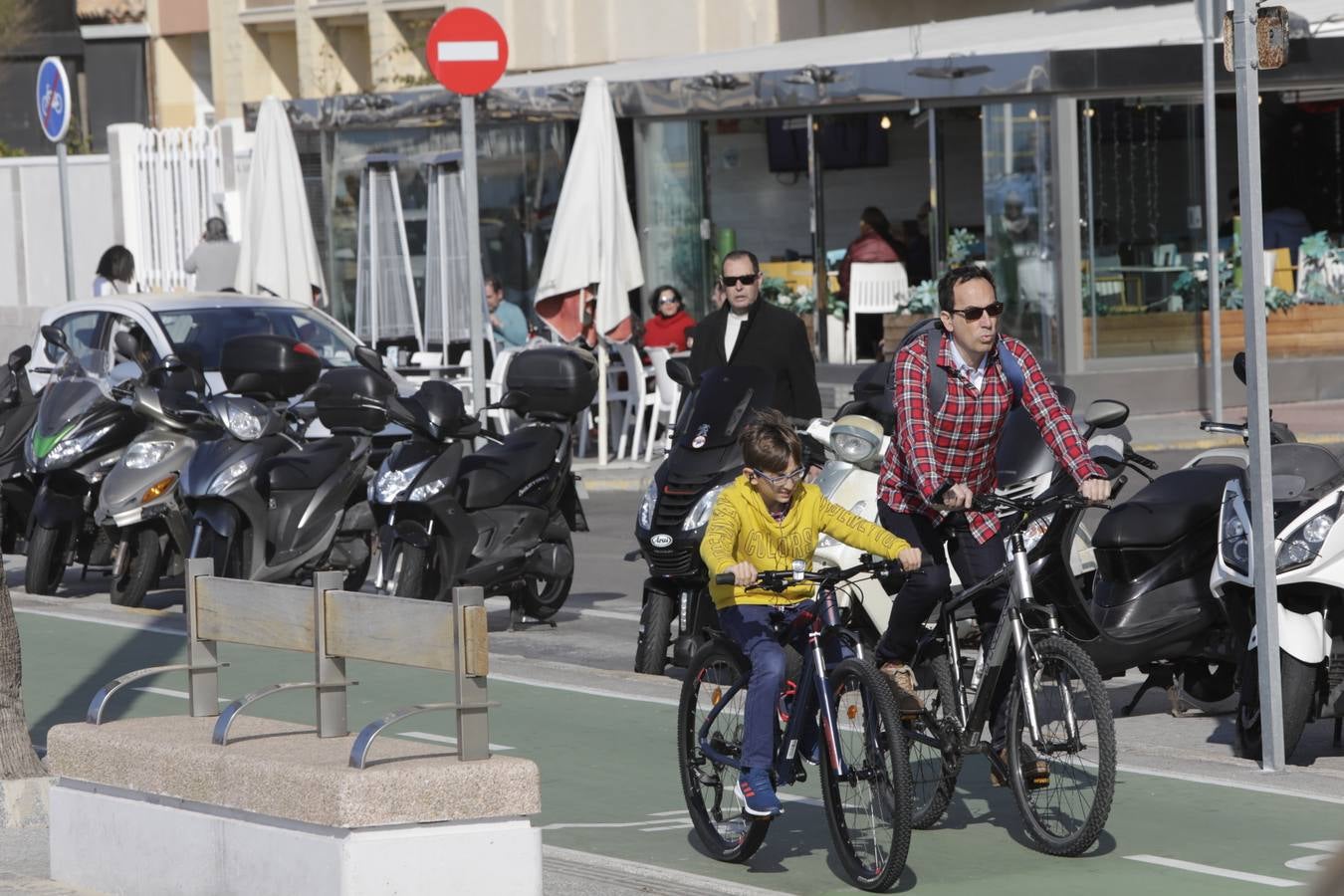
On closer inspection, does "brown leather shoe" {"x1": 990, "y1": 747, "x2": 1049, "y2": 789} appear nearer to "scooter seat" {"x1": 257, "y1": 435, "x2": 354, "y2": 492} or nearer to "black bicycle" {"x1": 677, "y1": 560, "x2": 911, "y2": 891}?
"black bicycle" {"x1": 677, "y1": 560, "x2": 911, "y2": 891}

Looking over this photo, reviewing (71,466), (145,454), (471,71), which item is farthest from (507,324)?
(145,454)

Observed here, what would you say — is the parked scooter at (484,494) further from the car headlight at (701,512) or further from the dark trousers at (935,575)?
the dark trousers at (935,575)

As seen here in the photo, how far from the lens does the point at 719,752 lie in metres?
6.93

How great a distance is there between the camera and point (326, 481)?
41.0 feet

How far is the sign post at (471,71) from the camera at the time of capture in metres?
14.2

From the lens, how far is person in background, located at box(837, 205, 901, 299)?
23.6 meters

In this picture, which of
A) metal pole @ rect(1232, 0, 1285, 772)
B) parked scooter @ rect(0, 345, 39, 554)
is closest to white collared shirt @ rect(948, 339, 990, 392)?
metal pole @ rect(1232, 0, 1285, 772)

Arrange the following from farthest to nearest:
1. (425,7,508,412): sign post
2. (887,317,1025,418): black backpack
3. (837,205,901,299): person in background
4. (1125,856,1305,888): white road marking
→ (837,205,901,299): person in background < (425,7,508,412): sign post < (887,317,1025,418): black backpack < (1125,856,1305,888): white road marking

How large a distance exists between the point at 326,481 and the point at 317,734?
615cm

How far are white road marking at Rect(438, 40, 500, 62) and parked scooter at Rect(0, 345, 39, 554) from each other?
321 centimetres

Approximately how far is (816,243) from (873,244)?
101cm

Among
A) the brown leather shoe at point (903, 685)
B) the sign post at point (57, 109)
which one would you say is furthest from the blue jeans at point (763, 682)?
the sign post at point (57, 109)

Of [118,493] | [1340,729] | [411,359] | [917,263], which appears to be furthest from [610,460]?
[1340,729]

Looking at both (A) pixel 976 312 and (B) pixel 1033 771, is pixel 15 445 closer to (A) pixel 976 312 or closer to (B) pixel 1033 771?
(A) pixel 976 312
